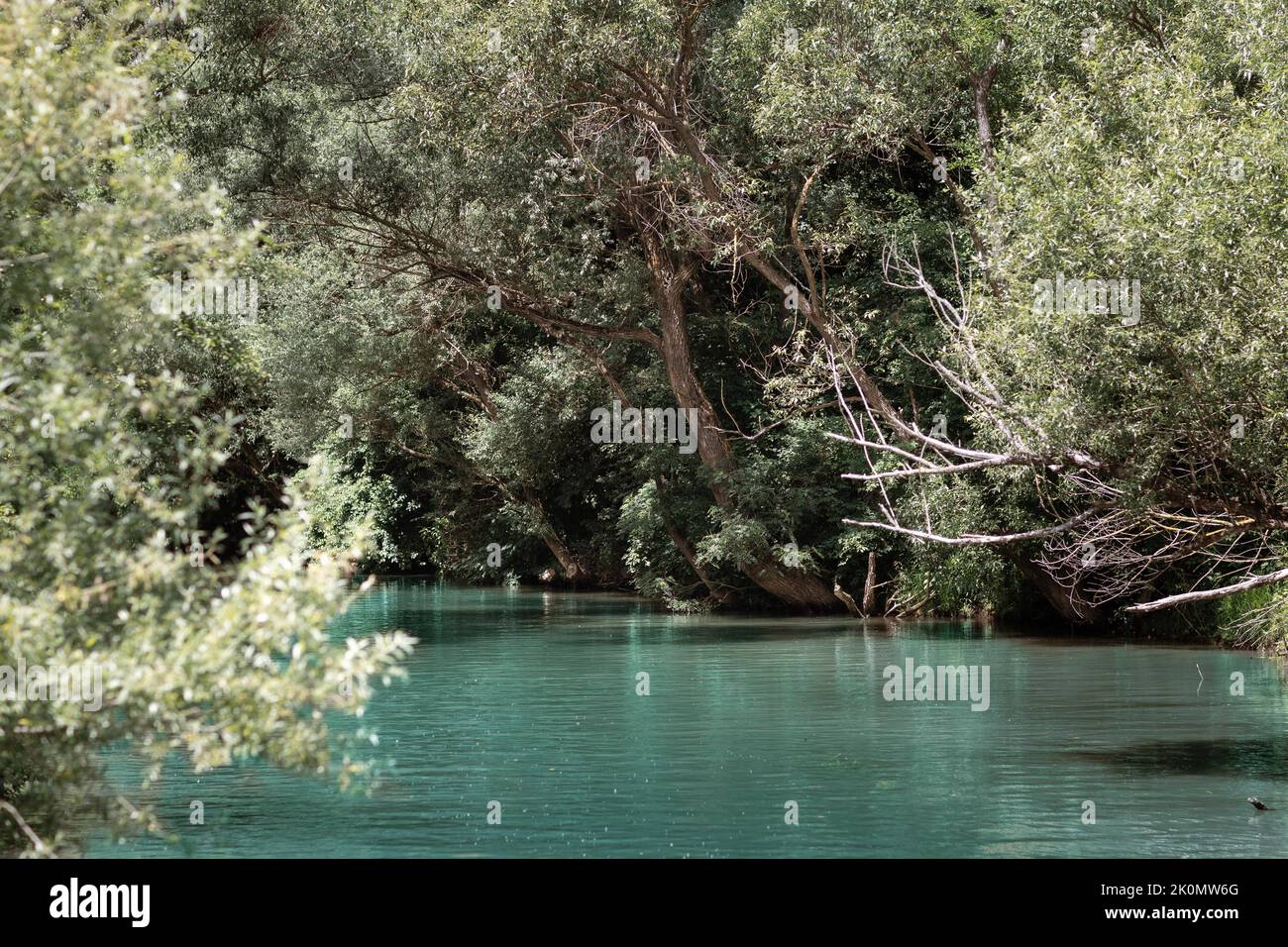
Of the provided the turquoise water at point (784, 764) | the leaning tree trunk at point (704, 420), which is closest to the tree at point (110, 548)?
the turquoise water at point (784, 764)

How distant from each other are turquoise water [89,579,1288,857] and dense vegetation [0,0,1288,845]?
1.85 meters

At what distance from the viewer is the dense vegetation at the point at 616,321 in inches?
286

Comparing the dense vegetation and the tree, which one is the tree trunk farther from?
the tree

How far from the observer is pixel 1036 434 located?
17.2 metres

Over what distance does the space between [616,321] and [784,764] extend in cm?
2056

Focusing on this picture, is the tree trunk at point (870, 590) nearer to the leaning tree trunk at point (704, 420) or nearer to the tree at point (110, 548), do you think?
the leaning tree trunk at point (704, 420)

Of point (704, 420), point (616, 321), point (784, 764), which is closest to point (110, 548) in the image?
point (784, 764)

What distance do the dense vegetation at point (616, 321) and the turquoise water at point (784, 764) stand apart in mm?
1855

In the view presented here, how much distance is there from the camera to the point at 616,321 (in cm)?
3569

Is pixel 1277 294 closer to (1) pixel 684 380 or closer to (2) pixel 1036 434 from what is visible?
(2) pixel 1036 434

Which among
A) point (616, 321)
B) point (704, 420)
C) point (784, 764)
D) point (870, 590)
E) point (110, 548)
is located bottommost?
point (784, 764)

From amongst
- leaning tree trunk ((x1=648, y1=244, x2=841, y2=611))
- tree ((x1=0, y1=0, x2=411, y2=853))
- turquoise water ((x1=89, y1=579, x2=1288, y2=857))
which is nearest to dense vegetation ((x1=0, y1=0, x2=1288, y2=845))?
tree ((x1=0, y1=0, x2=411, y2=853))

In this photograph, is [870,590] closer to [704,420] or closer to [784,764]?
[704,420]

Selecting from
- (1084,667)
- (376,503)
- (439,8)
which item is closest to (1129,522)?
(1084,667)
